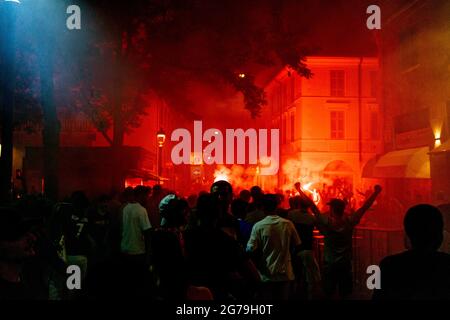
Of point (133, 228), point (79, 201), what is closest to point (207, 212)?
point (79, 201)

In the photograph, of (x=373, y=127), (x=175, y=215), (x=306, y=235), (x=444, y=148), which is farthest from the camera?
(x=373, y=127)

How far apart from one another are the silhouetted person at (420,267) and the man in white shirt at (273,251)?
9.87ft

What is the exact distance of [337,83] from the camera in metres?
34.9

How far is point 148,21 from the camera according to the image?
14336 millimetres

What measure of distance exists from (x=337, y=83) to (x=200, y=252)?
32417 mm

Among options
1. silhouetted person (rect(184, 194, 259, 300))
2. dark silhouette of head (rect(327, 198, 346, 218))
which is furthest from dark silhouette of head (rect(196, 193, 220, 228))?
dark silhouette of head (rect(327, 198, 346, 218))

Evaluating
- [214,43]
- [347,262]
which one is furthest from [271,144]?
[347,262]

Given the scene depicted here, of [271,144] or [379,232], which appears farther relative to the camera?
[271,144]

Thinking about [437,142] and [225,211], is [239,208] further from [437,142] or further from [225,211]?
[437,142]

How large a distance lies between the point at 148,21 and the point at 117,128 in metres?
3.38

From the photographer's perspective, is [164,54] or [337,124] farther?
[337,124]

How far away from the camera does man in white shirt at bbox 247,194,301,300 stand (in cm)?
622

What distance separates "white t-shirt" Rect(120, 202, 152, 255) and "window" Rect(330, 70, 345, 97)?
93.2 ft
